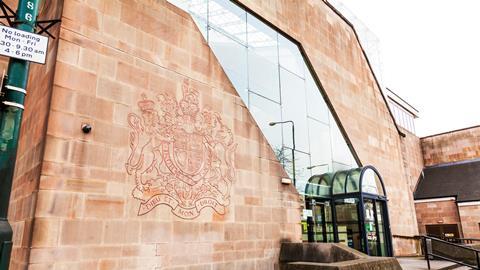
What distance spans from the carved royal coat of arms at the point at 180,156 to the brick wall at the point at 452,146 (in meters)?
31.1

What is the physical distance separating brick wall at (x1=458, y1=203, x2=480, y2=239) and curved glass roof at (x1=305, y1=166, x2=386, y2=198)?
14.6 meters

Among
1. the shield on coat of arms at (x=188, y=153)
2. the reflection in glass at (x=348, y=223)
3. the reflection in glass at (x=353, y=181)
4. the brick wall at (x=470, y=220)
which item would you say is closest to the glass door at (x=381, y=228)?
the reflection in glass at (x=348, y=223)

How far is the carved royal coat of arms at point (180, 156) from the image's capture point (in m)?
6.77

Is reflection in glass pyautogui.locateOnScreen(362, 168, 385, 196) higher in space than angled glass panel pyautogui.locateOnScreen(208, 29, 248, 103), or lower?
lower

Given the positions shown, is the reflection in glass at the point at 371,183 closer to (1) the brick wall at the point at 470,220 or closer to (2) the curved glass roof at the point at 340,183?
(2) the curved glass roof at the point at 340,183

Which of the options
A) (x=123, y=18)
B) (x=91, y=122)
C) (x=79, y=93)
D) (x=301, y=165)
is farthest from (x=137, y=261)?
(x=301, y=165)

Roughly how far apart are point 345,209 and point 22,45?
13.7 metres

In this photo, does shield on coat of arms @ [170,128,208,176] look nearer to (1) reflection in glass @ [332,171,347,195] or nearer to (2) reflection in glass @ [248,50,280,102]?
(2) reflection in glass @ [248,50,280,102]

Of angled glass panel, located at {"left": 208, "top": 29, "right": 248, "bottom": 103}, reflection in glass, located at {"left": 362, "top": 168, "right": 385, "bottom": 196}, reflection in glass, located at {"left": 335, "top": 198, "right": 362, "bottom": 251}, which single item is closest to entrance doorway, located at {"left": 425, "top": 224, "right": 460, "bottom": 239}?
reflection in glass, located at {"left": 362, "top": 168, "right": 385, "bottom": 196}

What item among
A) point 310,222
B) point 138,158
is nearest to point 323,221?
point 310,222

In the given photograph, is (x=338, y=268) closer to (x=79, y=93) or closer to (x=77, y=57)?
(x=79, y=93)

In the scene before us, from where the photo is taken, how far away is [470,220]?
24719 millimetres

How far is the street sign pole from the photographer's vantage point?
367cm

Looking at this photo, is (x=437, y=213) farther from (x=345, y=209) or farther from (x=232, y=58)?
(x=232, y=58)
